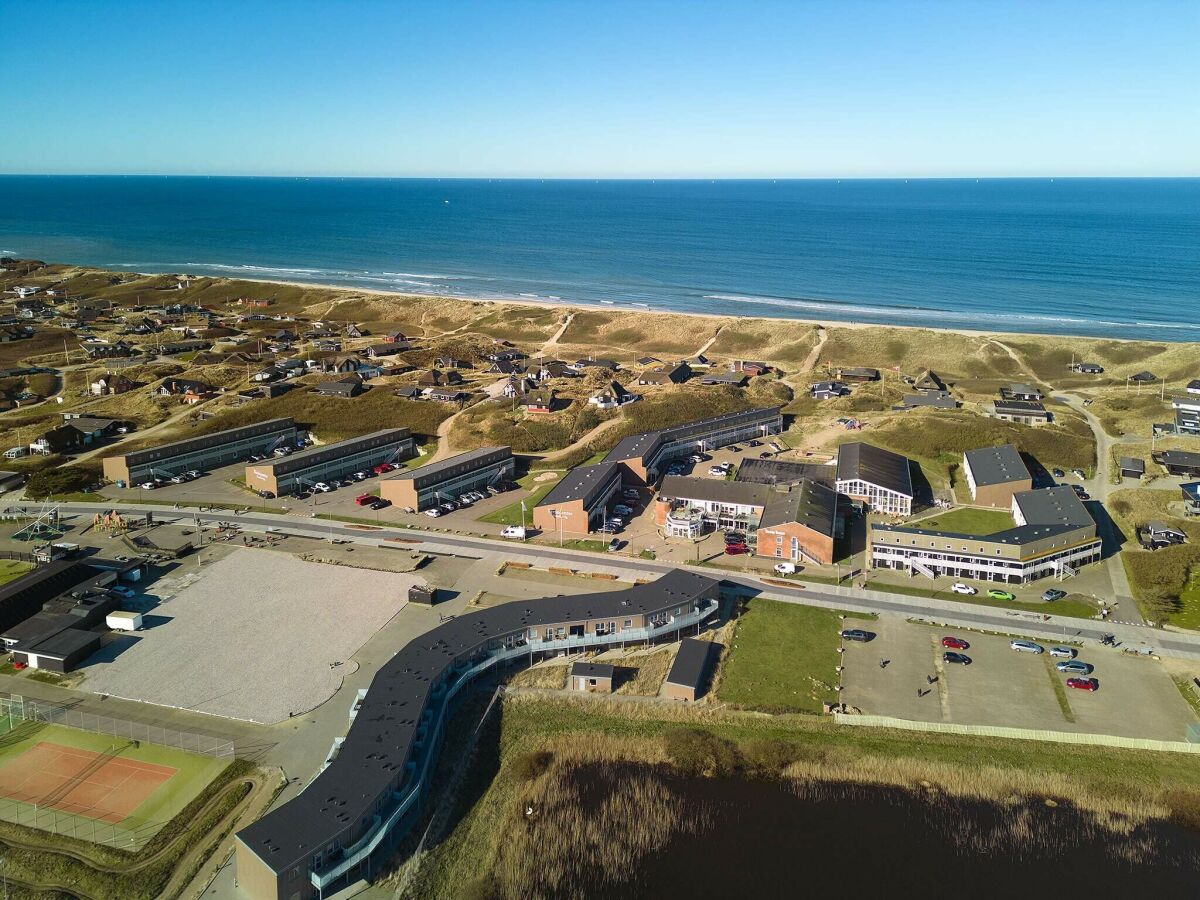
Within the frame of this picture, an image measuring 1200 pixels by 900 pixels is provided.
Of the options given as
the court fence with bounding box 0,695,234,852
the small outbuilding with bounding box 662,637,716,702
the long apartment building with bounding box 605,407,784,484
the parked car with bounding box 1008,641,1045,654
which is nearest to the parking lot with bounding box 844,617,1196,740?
the parked car with bounding box 1008,641,1045,654

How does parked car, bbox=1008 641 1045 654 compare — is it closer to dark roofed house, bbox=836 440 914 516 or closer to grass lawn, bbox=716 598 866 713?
grass lawn, bbox=716 598 866 713

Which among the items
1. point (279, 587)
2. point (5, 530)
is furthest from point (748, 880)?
point (5, 530)

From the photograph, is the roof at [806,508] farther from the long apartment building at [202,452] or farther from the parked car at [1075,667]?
the long apartment building at [202,452]

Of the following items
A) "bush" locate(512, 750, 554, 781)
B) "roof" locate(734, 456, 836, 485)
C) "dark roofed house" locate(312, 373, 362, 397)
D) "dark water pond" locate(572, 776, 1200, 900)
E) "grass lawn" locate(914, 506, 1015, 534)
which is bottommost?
"dark water pond" locate(572, 776, 1200, 900)

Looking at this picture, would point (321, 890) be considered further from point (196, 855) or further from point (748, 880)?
point (748, 880)

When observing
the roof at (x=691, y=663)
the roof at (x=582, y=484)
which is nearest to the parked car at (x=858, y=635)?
the roof at (x=691, y=663)

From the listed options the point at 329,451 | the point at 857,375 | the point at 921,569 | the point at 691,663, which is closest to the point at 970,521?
the point at 921,569

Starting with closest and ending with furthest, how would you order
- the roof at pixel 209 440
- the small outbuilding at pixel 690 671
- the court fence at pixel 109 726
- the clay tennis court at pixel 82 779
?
the clay tennis court at pixel 82 779, the court fence at pixel 109 726, the small outbuilding at pixel 690 671, the roof at pixel 209 440

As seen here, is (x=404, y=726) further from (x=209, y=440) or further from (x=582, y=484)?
(x=209, y=440)
